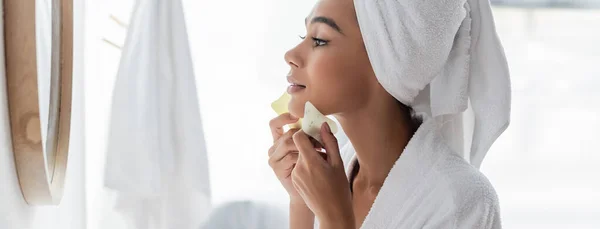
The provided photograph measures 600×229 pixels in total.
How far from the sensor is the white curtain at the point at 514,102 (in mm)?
1926

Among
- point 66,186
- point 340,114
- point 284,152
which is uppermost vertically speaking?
point 340,114

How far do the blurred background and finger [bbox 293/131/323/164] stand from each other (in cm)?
73

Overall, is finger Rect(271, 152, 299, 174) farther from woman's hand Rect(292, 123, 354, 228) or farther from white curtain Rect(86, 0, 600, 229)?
white curtain Rect(86, 0, 600, 229)

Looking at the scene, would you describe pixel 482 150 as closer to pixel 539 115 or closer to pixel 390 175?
pixel 390 175

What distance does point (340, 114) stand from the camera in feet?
4.03

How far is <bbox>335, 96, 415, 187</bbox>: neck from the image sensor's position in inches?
48.6

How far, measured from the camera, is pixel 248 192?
6.46ft

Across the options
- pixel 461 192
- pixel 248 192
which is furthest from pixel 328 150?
pixel 248 192

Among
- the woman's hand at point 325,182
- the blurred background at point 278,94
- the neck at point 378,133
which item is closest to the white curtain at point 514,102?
the blurred background at point 278,94

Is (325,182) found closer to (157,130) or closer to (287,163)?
(287,163)

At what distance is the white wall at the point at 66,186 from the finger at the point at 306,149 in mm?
450

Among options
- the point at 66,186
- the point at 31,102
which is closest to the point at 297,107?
the point at 31,102

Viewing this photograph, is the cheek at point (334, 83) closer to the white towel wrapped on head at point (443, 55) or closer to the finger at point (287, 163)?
the white towel wrapped on head at point (443, 55)

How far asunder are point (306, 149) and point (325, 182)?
7 cm
